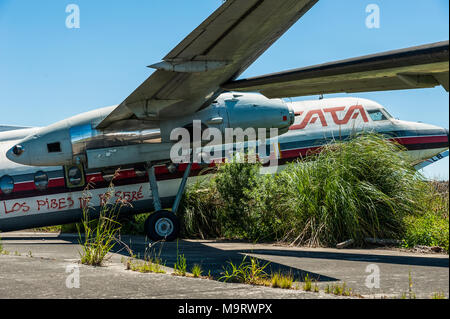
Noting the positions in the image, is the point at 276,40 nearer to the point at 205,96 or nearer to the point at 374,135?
the point at 205,96

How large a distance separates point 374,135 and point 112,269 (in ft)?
22.2

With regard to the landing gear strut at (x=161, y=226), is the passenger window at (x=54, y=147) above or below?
above

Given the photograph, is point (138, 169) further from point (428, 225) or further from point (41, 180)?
point (428, 225)

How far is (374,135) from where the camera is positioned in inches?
396

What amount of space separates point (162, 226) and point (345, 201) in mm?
4131

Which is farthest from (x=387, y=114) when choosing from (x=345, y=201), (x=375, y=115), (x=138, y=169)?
(x=138, y=169)

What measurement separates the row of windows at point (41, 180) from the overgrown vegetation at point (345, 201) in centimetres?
395

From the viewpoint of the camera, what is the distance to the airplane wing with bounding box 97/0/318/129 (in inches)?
263

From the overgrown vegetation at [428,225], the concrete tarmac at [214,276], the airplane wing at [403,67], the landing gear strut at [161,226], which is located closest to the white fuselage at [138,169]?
the landing gear strut at [161,226]

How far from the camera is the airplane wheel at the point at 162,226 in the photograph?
33.1 ft

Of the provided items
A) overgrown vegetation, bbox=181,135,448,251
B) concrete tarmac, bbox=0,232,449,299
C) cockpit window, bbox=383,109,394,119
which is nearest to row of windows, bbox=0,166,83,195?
overgrown vegetation, bbox=181,135,448,251

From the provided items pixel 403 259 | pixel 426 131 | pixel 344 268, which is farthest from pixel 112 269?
pixel 426 131

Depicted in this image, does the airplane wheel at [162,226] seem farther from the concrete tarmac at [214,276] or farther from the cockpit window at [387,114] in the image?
the cockpit window at [387,114]

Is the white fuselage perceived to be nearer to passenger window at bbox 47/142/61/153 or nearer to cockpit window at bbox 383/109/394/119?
cockpit window at bbox 383/109/394/119
